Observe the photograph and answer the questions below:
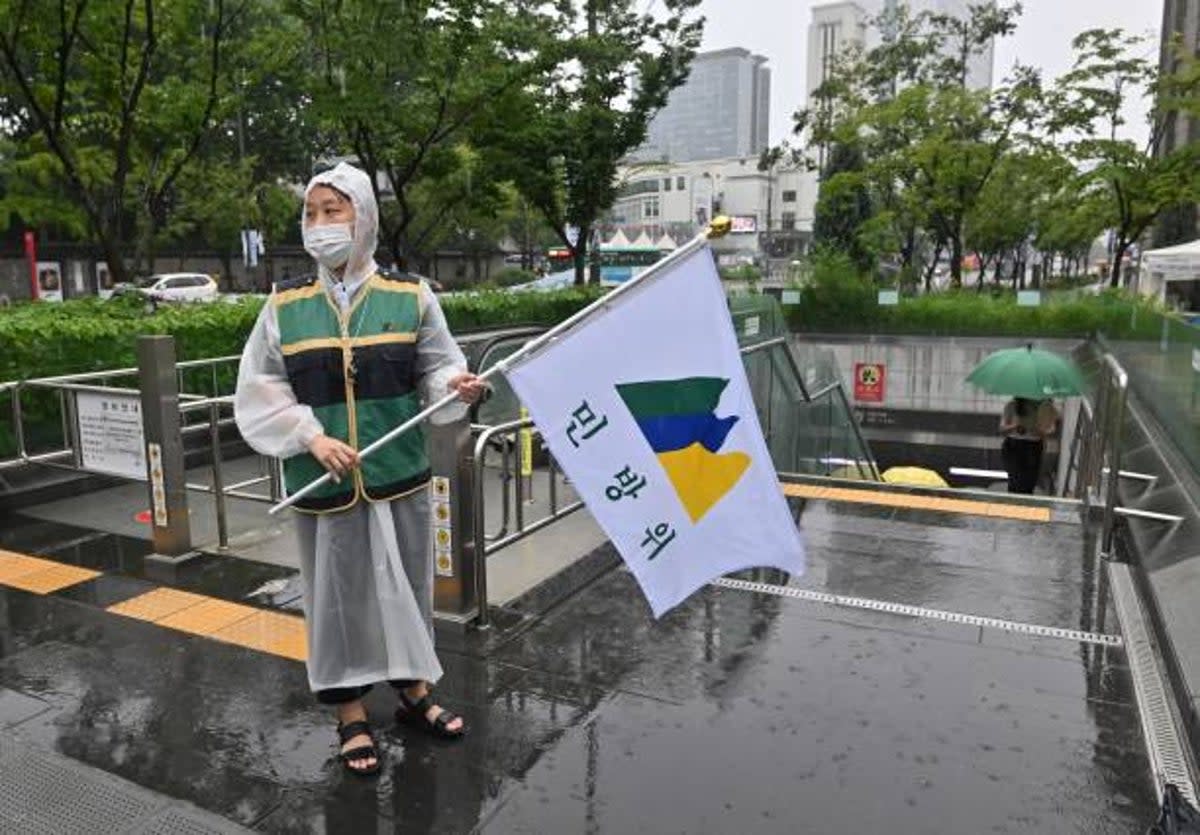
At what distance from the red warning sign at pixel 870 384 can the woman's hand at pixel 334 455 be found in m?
14.4

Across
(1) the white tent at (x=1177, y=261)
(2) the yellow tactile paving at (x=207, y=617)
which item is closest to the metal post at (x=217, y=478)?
(2) the yellow tactile paving at (x=207, y=617)

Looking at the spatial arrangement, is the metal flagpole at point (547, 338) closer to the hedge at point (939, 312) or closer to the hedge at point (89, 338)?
the hedge at point (89, 338)

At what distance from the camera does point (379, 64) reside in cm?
1164

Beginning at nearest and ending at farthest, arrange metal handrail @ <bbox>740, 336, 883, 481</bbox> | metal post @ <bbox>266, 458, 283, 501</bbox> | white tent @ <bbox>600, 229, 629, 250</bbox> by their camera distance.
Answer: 1. metal post @ <bbox>266, 458, 283, 501</bbox>
2. metal handrail @ <bbox>740, 336, 883, 481</bbox>
3. white tent @ <bbox>600, 229, 629, 250</bbox>

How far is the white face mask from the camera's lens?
3031mm

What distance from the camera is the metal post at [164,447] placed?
5.04 meters

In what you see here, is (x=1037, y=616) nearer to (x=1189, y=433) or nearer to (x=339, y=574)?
(x=1189, y=433)

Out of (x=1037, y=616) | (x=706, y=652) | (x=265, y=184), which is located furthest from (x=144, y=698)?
(x=265, y=184)

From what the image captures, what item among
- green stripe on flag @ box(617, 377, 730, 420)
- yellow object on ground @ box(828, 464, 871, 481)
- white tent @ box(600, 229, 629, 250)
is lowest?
yellow object on ground @ box(828, 464, 871, 481)

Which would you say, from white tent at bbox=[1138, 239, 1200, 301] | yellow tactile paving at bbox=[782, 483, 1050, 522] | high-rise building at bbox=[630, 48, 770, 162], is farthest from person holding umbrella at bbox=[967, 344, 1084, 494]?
high-rise building at bbox=[630, 48, 770, 162]

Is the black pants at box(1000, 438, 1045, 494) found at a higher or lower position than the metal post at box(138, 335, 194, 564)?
lower

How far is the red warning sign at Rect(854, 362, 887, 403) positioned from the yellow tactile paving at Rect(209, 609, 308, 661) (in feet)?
43.3

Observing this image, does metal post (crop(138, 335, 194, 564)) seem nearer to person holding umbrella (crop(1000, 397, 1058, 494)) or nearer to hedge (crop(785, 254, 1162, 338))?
person holding umbrella (crop(1000, 397, 1058, 494))

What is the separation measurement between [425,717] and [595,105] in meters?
12.6
